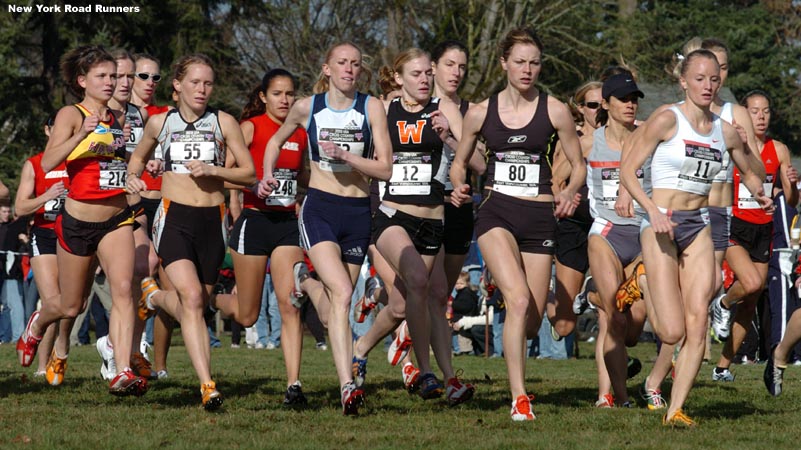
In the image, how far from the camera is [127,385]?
902cm

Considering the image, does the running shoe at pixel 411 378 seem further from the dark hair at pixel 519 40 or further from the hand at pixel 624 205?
the dark hair at pixel 519 40

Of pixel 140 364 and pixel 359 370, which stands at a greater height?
pixel 359 370

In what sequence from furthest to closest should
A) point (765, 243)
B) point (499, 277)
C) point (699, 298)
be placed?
point (765, 243)
point (499, 277)
point (699, 298)

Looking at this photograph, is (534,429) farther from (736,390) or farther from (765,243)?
(765,243)

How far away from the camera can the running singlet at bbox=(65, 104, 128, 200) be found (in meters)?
9.60

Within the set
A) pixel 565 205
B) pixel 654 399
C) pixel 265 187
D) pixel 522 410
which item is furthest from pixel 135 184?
pixel 654 399

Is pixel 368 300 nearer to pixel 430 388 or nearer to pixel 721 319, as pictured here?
pixel 430 388

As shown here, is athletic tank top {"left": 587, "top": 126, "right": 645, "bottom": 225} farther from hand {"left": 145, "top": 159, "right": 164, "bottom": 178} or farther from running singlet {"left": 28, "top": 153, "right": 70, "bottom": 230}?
running singlet {"left": 28, "top": 153, "right": 70, "bottom": 230}

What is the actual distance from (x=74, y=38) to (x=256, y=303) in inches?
841

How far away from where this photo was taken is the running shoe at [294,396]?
9.70m

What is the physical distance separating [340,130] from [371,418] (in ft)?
6.96

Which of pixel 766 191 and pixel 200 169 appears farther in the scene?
pixel 766 191

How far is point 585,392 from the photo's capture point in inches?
426

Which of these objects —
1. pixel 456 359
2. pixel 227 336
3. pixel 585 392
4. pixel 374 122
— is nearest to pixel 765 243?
pixel 585 392
